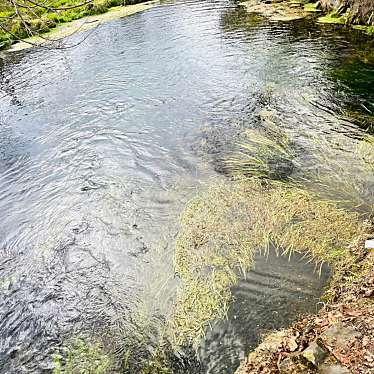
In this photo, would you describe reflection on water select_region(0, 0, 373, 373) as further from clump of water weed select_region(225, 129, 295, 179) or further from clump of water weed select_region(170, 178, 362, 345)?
clump of water weed select_region(225, 129, 295, 179)

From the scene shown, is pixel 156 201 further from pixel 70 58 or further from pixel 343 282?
pixel 70 58

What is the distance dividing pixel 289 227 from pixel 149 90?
8221mm

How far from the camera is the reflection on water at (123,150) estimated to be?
5301mm

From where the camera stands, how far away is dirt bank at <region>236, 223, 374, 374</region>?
3424 mm

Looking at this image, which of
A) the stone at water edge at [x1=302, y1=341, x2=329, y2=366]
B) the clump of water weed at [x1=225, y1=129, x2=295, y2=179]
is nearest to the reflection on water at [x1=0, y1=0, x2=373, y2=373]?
the clump of water weed at [x1=225, y1=129, x2=295, y2=179]

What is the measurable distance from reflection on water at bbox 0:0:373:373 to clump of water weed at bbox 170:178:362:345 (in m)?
0.31

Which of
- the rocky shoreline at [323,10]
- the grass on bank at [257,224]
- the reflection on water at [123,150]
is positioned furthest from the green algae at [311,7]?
the grass on bank at [257,224]

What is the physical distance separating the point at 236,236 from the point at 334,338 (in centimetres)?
261

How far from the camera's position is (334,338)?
143 inches

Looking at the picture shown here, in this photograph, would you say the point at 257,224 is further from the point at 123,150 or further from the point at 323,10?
the point at 323,10

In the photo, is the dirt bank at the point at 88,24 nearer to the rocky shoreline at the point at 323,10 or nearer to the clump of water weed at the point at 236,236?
the rocky shoreline at the point at 323,10

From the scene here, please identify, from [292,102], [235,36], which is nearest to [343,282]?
[292,102]

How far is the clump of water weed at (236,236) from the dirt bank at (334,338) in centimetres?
71

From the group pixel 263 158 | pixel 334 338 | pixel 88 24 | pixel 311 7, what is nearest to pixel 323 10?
pixel 311 7
